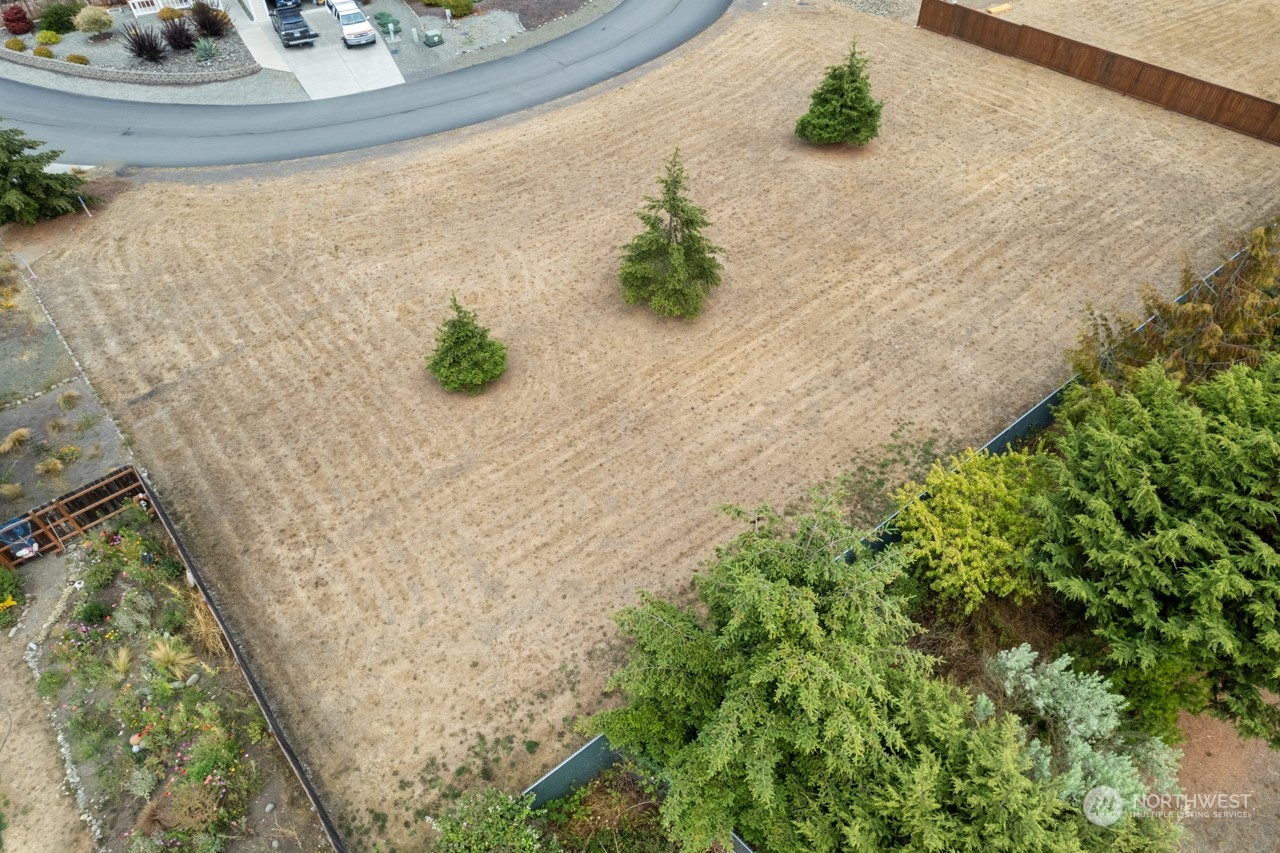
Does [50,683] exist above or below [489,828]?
below

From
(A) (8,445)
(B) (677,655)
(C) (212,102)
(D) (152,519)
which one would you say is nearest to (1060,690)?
(B) (677,655)

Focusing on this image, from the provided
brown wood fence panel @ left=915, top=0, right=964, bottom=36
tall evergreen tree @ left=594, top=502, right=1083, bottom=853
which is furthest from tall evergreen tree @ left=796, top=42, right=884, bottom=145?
tall evergreen tree @ left=594, top=502, right=1083, bottom=853

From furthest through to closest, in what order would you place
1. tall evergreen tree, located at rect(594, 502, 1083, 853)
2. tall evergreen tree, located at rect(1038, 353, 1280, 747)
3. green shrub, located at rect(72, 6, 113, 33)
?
green shrub, located at rect(72, 6, 113, 33), tall evergreen tree, located at rect(1038, 353, 1280, 747), tall evergreen tree, located at rect(594, 502, 1083, 853)

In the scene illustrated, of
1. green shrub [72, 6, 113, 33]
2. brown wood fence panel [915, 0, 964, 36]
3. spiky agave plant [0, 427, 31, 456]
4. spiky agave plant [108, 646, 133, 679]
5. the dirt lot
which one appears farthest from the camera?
green shrub [72, 6, 113, 33]

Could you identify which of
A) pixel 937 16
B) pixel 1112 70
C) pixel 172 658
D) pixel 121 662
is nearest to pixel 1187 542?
pixel 172 658

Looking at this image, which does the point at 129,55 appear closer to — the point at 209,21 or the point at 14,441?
the point at 209,21

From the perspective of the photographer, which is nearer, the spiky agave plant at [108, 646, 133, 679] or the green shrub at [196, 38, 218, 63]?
the spiky agave plant at [108, 646, 133, 679]

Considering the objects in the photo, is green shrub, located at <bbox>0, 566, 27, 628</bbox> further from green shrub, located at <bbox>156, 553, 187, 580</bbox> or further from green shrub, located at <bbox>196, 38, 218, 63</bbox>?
green shrub, located at <bbox>196, 38, 218, 63</bbox>
